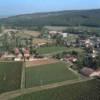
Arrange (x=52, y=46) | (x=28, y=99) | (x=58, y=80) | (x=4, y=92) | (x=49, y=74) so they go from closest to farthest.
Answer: (x=28, y=99), (x=4, y=92), (x=58, y=80), (x=49, y=74), (x=52, y=46)

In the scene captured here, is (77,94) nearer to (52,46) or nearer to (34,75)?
(34,75)

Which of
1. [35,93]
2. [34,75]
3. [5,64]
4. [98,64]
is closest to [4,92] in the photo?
[35,93]

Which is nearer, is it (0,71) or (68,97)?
(68,97)

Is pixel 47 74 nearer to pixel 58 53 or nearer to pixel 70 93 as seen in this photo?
pixel 70 93

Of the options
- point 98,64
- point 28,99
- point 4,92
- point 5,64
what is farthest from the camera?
point 98,64

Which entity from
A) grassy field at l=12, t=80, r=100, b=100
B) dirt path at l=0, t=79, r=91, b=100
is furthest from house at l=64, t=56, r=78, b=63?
grassy field at l=12, t=80, r=100, b=100

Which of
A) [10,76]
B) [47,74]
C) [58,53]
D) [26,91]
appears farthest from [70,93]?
[58,53]

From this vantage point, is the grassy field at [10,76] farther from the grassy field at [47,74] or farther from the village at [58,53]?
the village at [58,53]
